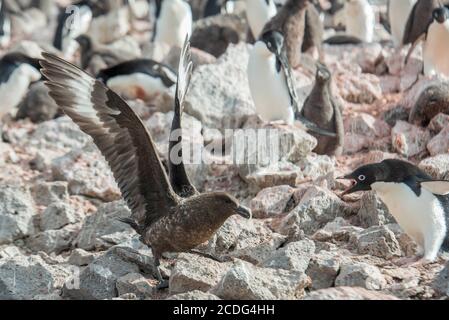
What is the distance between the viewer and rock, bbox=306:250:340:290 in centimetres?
729

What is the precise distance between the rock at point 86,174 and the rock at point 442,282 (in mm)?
4160

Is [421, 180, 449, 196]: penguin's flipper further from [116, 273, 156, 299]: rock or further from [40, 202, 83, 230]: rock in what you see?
[40, 202, 83, 230]: rock

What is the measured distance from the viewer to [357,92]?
43.0 ft

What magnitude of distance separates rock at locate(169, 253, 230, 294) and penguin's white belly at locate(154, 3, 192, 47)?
34.6ft

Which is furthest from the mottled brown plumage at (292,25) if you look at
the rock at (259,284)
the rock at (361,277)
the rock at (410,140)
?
the rock at (259,284)

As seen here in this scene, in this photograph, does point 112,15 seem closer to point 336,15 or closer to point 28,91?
point 336,15

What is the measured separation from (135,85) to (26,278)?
6807 mm

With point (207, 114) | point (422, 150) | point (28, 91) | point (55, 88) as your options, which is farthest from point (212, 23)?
point (55, 88)

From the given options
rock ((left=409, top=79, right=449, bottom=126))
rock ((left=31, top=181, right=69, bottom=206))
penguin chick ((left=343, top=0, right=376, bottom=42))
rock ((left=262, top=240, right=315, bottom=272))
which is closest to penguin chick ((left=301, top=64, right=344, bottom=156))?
rock ((left=409, top=79, right=449, bottom=126))

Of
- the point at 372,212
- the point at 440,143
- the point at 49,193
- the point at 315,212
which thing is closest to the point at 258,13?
the point at 440,143

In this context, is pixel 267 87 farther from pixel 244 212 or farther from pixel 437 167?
pixel 244 212

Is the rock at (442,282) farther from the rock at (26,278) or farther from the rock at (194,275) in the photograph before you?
the rock at (26,278)
